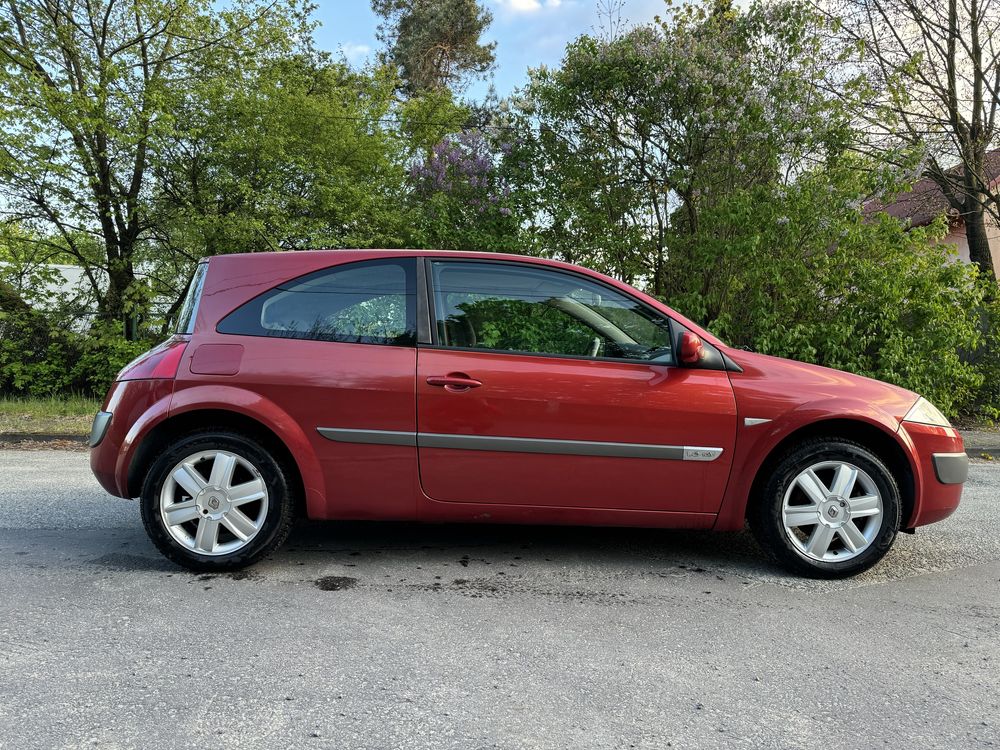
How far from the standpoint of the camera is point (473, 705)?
243cm

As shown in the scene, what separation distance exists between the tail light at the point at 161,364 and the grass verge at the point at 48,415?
17.8 ft

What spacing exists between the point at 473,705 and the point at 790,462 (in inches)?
82.4

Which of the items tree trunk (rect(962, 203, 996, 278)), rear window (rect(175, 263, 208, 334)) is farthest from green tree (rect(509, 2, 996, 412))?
rear window (rect(175, 263, 208, 334))

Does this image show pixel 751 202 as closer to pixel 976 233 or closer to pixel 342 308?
pixel 342 308

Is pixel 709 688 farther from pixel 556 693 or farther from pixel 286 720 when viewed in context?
pixel 286 720

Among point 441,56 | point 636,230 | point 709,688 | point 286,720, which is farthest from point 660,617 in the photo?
point 441,56

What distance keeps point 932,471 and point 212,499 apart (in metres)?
3.61

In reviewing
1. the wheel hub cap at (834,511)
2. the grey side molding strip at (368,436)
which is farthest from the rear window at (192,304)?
the wheel hub cap at (834,511)

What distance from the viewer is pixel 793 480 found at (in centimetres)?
370

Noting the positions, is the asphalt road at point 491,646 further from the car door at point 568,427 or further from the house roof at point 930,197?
the house roof at point 930,197

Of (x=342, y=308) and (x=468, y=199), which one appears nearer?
(x=342, y=308)

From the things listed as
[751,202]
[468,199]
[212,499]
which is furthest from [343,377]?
[468,199]

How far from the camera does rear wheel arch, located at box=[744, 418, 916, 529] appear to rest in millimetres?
3758

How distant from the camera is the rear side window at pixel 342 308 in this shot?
12.4 feet
